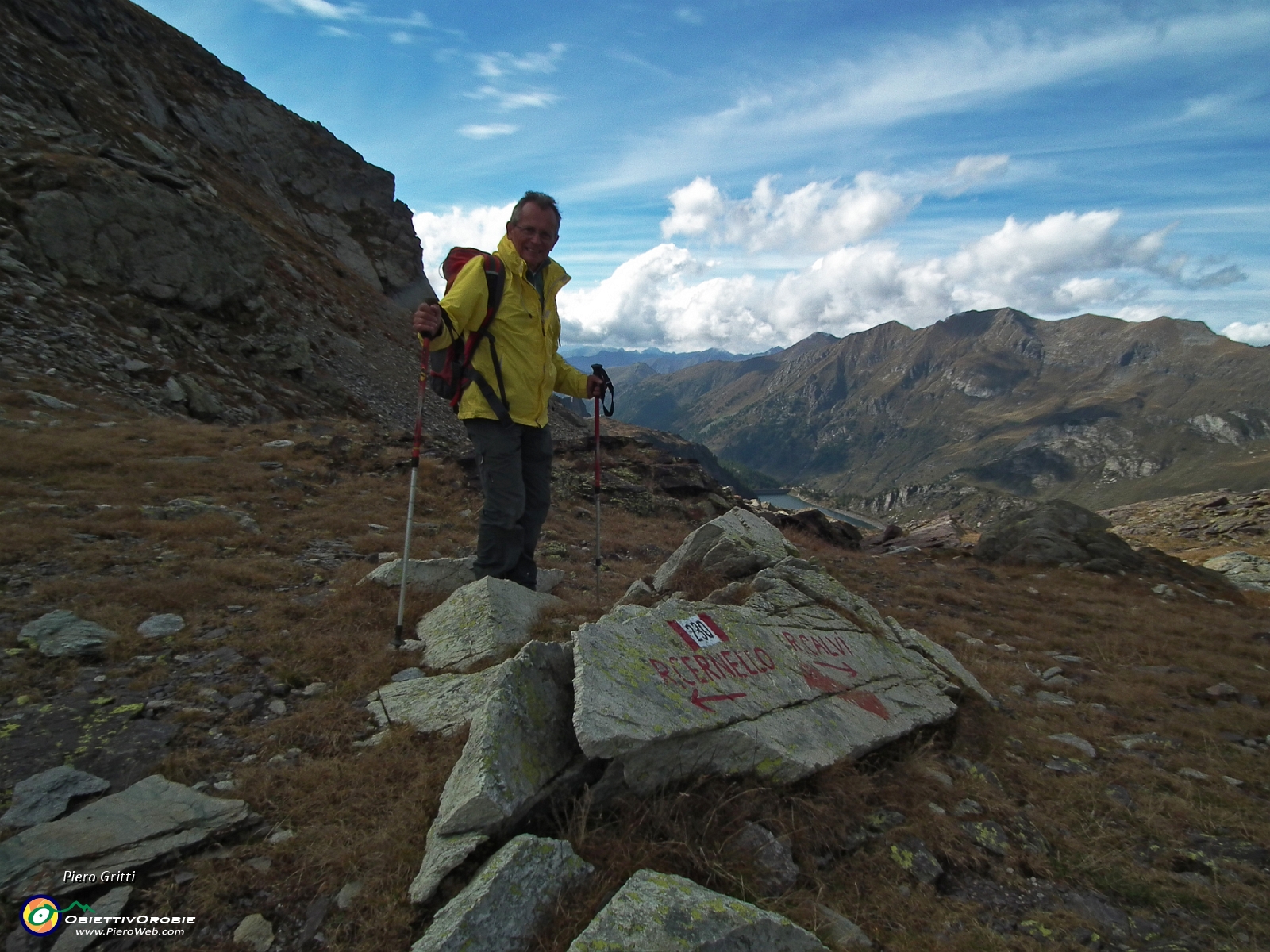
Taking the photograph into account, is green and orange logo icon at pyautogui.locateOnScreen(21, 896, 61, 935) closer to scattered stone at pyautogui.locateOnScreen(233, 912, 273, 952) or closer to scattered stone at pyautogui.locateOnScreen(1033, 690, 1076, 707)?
scattered stone at pyautogui.locateOnScreen(233, 912, 273, 952)

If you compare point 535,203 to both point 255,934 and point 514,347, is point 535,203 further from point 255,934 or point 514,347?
point 255,934

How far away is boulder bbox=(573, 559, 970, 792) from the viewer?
159 inches

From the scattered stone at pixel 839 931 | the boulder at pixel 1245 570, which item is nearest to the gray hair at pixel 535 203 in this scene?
the scattered stone at pixel 839 931

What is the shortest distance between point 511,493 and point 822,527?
1674cm

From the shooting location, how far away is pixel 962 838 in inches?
173

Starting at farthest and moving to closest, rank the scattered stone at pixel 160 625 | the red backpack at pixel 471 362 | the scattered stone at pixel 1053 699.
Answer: the scattered stone at pixel 1053 699
the red backpack at pixel 471 362
the scattered stone at pixel 160 625

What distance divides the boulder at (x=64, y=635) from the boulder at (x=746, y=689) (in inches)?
170

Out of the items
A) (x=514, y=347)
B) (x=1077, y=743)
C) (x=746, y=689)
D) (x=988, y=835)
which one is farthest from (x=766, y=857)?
(x=514, y=347)

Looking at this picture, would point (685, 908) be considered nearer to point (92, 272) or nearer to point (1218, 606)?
point (1218, 606)

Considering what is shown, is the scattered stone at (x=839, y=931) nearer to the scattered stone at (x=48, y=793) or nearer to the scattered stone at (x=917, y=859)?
the scattered stone at (x=917, y=859)

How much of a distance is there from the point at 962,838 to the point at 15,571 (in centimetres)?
935

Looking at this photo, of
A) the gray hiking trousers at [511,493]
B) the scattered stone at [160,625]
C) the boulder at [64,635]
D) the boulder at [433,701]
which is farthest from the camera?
the gray hiking trousers at [511,493]

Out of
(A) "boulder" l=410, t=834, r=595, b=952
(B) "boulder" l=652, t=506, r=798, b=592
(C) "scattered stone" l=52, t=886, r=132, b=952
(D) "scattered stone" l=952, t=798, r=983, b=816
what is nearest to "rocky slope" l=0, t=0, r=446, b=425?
(B) "boulder" l=652, t=506, r=798, b=592

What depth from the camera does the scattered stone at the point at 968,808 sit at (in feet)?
15.5
